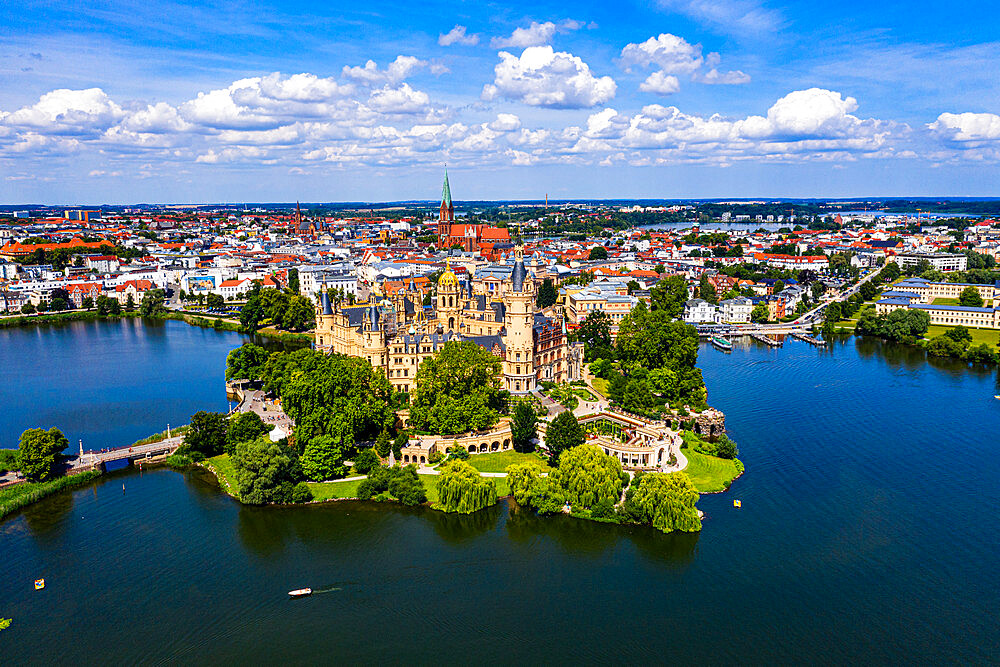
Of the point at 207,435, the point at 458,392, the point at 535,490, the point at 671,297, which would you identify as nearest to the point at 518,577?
the point at 535,490

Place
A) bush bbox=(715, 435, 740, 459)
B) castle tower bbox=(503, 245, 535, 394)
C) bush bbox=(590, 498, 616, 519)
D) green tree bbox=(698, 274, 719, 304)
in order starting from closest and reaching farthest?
1. bush bbox=(590, 498, 616, 519)
2. bush bbox=(715, 435, 740, 459)
3. castle tower bbox=(503, 245, 535, 394)
4. green tree bbox=(698, 274, 719, 304)

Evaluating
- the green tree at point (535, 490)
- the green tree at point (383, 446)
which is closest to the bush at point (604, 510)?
the green tree at point (535, 490)

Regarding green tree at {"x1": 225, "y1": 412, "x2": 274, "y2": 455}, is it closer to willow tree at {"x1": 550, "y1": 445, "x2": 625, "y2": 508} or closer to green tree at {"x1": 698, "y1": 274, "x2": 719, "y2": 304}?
willow tree at {"x1": 550, "y1": 445, "x2": 625, "y2": 508}

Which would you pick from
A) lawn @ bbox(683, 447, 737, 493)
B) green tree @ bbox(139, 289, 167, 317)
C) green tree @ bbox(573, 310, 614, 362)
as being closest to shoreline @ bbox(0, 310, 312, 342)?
green tree @ bbox(139, 289, 167, 317)

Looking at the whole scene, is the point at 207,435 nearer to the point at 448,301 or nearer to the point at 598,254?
the point at 448,301

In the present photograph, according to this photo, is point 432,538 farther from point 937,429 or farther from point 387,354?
point 937,429

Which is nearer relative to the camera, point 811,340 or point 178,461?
point 178,461
